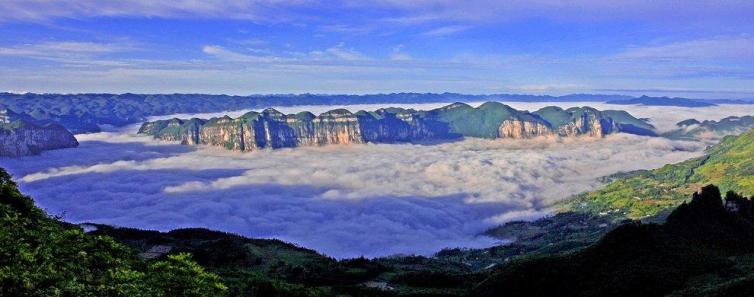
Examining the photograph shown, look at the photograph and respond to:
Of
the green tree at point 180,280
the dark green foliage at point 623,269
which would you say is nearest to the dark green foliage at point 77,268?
the green tree at point 180,280

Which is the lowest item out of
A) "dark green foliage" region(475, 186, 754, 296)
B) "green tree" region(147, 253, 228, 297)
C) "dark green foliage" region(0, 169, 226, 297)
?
"dark green foliage" region(475, 186, 754, 296)

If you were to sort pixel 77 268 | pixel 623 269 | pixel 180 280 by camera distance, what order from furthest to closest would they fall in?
pixel 623 269 < pixel 180 280 < pixel 77 268

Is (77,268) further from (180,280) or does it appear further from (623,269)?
(623,269)

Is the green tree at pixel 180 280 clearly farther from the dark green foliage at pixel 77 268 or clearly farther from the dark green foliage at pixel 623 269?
the dark green foliage at pixel 623 269

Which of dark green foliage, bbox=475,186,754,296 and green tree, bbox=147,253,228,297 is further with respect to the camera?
dark green foliage, bbox=475,186,754,296

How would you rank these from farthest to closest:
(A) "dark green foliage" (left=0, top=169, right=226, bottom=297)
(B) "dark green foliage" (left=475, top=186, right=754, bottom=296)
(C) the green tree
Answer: (B) "dark green foliage" (left=475, top=186, right=754, bottom=296)
(C) the green tree
(A) "dark green foliage" (left=0, top=169, right=226, bottom=297)

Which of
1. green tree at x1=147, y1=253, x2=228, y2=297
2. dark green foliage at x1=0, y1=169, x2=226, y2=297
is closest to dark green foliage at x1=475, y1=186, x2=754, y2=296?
green tree at x1=147, y1=253, x2=228, y2=297

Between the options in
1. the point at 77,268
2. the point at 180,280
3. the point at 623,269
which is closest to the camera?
the point at 77,268

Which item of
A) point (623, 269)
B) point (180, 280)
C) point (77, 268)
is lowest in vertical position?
point (623, 269)

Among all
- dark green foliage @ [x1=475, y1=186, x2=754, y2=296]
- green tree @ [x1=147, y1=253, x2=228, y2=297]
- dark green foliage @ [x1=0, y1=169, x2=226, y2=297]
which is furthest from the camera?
dark green foliage @ [x1=475, y1=186, x2=754, y2=296]

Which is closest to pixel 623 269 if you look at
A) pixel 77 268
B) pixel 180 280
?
pixel 180 280

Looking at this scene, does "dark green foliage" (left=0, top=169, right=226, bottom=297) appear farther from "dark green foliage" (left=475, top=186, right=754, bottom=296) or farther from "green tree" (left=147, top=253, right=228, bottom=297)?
"dark green foliage" (left=475, top=186, right=754, bottom=296)

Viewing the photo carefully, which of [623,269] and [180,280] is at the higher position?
[180,280]
